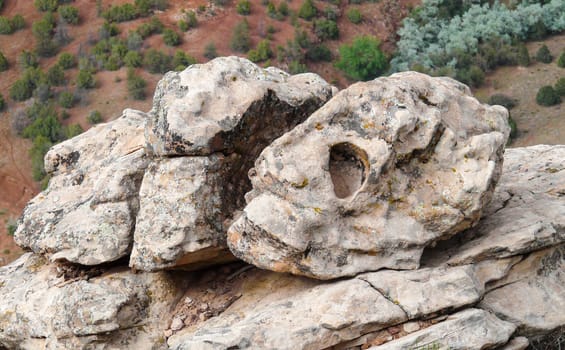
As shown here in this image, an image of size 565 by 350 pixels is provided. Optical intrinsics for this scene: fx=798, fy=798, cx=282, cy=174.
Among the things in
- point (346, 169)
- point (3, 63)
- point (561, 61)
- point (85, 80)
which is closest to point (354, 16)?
point (561, 61)

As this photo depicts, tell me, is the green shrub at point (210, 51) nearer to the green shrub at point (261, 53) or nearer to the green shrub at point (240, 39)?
the green shrub at point (240, 39)

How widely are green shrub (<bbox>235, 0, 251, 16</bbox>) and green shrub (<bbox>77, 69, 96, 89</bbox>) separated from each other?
1391 cm

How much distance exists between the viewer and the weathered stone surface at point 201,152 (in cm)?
1116

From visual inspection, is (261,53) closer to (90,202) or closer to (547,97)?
(547,97)

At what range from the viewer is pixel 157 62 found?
56781mm

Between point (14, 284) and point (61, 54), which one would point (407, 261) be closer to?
point (14, 284)

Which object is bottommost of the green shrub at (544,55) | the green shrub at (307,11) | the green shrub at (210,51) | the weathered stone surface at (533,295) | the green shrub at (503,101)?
the green shrub at (210,51)

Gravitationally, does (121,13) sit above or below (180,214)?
below

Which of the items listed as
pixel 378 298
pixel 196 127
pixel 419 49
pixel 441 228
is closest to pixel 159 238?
pixel 196 127

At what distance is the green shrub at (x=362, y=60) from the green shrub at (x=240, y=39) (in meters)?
7.20

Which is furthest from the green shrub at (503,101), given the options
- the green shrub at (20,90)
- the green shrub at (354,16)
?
the green shrub at (20,90)

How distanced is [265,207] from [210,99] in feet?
6.29

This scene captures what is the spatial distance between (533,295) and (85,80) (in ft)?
156

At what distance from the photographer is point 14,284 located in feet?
43.5
